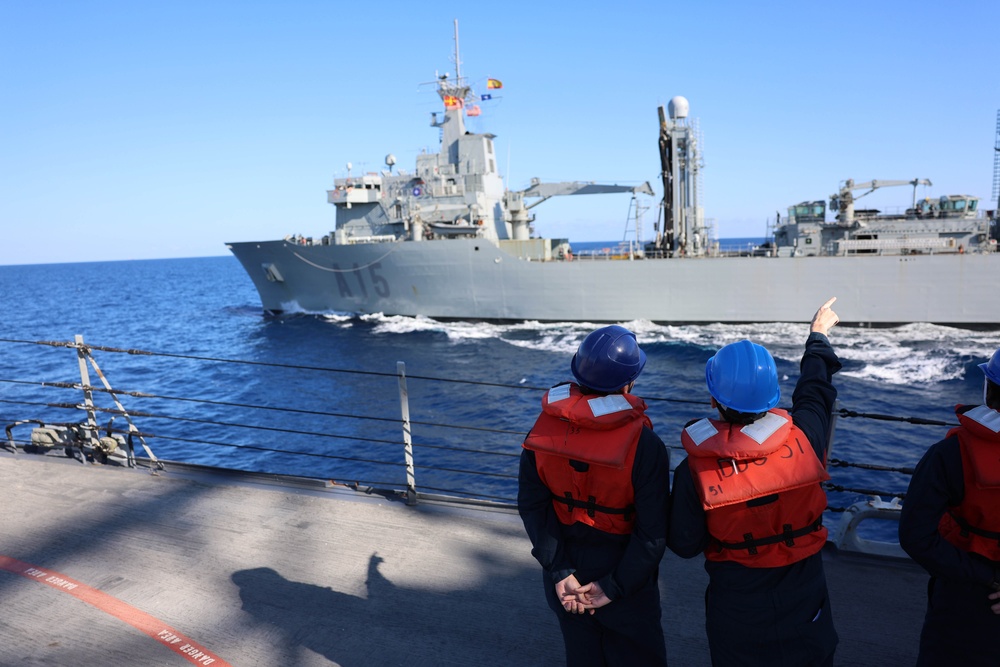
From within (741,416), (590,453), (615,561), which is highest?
(741,416)

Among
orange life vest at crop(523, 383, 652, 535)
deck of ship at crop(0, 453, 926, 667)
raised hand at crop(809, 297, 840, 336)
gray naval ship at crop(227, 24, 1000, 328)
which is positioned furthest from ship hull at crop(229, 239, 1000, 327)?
orange life vest at crop(523, 383, 652, 535)

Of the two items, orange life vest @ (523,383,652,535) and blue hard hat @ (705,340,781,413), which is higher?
blue hard hat @ (705,340,781,413)

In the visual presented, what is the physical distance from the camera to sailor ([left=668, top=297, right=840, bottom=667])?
1.73 meters

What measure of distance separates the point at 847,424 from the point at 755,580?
12.9m

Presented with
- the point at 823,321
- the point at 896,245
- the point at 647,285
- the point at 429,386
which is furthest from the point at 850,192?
the point at 823,321

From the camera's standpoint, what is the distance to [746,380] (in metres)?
1.78

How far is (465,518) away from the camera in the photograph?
3.90 metres

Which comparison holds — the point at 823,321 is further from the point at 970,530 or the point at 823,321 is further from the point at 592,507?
the point at 592,507

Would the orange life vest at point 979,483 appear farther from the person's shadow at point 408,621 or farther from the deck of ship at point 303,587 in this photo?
the person's shadow at point 408,621

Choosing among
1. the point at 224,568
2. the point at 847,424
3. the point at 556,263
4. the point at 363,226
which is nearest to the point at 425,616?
the point at 224,568

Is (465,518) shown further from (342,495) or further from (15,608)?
(15,608)

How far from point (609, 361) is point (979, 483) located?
3.69 ft

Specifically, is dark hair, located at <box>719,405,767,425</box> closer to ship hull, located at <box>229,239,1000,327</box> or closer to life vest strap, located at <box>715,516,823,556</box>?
life vest strap, located at <box>715,516,823,556</box>

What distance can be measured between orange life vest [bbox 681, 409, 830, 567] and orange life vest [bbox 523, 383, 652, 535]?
0.66 feet
